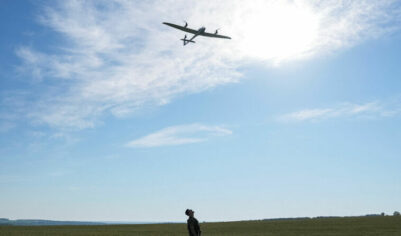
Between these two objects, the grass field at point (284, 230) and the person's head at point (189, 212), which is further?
the grass field at point (284, 230)

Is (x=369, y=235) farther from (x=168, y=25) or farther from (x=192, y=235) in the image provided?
(x=168, y=25)

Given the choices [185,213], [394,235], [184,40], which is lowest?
[394,235]

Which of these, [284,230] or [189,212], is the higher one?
[189,212]

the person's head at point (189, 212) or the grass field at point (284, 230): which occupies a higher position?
the person's head at point (189, 212)

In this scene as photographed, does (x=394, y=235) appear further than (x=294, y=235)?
No

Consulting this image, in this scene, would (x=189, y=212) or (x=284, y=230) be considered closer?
(x=189, y=212)

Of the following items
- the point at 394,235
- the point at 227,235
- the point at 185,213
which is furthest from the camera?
the point at 227,235

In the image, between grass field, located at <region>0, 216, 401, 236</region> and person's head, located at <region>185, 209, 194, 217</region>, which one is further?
grass field, located at <region>0, 216, 401, 236</region>

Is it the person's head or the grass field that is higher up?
the person's head

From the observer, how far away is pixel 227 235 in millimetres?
51938

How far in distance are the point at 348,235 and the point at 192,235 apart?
3311 centimetres

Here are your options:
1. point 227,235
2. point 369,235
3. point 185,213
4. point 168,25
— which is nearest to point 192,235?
point 185,213

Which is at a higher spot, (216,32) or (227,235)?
(216,32)

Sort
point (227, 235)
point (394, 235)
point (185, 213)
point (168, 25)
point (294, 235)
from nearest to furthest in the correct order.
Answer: point (185, 213) → point (394, 235) → point (294, 235) → point (227, 235) → point (168, 25)
